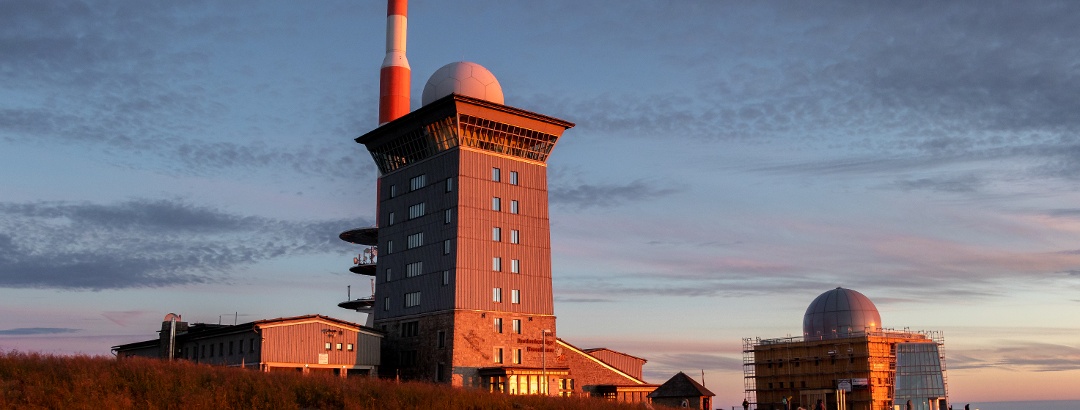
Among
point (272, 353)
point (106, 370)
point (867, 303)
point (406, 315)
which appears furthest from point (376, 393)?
point (867, 303)

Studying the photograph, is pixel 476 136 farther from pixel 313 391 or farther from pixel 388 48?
pixel 313 391

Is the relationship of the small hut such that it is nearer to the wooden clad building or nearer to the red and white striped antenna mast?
the wooden clad building

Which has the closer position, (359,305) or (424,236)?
(424,236)

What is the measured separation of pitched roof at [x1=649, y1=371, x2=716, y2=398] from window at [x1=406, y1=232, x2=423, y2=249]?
75.9ft

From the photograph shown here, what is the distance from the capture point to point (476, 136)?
255 ft

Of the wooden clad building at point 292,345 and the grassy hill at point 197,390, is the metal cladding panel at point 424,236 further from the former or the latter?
the grassy hill at point 197,390

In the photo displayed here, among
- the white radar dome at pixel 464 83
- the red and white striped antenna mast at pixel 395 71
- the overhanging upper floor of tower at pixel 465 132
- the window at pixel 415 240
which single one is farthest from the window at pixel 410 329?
the red and white striped antenna mast at pixel 395 71

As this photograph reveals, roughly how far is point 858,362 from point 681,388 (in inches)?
799

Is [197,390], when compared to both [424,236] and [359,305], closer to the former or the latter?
[424,236]

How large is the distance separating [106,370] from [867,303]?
7505cm

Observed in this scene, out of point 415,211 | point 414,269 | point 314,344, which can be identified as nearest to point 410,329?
point 414,269

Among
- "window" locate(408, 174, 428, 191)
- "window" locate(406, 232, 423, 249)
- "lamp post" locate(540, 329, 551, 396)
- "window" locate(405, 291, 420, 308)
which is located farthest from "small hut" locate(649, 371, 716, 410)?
"window" locate(408, 174, 428, 191)

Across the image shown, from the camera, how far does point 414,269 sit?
79125 millimetres

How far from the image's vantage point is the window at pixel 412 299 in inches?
3076
